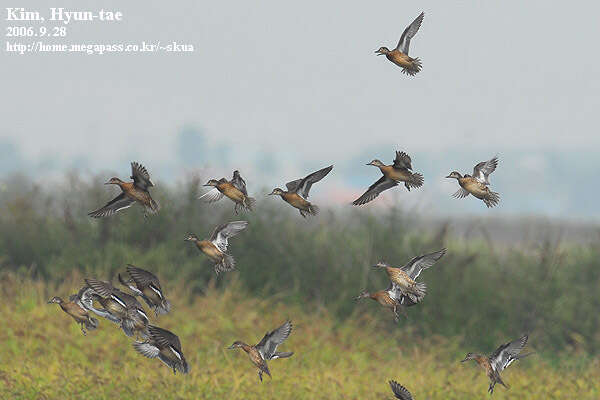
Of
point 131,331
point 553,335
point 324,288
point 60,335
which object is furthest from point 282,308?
point 131,331

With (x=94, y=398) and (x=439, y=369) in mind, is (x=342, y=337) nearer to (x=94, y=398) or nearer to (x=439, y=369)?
(x=439, y=369)

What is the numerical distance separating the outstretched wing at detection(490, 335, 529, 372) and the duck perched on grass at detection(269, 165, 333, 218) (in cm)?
99

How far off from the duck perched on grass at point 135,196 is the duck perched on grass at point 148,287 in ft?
0.83

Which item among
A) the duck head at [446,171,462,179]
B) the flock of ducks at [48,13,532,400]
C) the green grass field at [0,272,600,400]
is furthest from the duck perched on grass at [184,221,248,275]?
the green grass field at [0,272,600,400]

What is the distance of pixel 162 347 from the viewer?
371cm

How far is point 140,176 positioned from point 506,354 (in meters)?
1.76

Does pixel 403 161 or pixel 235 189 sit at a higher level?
pixel 403 161

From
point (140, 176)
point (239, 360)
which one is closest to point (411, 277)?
point (140, 176)

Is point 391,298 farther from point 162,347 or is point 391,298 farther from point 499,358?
point 162,347

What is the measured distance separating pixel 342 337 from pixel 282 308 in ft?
3.61

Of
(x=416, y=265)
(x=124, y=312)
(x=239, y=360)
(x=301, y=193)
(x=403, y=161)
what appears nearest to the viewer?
(x=403, y=161)

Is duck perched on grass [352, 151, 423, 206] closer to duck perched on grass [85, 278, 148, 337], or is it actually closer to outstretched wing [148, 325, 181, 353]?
outstretched wing [148, 325, 181, 353]

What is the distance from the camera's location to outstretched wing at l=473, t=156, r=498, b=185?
3551 mm

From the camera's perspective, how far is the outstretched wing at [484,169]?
140 inches
